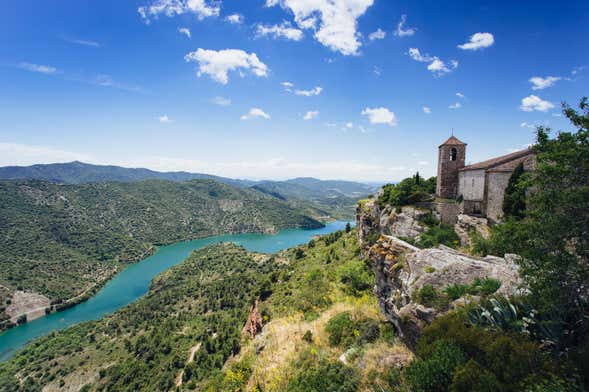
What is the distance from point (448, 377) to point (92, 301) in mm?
121425

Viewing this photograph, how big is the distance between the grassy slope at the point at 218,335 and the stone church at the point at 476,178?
35.3 ft

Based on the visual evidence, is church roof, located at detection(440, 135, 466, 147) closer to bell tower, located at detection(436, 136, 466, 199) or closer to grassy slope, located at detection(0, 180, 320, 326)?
bell tower, located at detection(436, 136, 466, 199)

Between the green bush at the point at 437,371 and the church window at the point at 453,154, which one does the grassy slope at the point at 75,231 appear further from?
the green bush at the point at 437,371

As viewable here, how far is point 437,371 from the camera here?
199 inches

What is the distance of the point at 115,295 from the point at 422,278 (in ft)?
387

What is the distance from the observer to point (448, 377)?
196 inches

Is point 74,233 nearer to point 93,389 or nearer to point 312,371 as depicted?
point 93,389

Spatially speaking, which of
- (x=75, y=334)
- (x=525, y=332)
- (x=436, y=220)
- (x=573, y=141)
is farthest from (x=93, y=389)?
(x=573, y=141)

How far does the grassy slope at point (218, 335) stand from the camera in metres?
11.5

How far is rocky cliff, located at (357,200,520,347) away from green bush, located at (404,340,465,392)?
2.44 metres

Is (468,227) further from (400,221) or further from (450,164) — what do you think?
(450,164)

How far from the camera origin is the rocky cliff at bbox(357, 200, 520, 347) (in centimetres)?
784

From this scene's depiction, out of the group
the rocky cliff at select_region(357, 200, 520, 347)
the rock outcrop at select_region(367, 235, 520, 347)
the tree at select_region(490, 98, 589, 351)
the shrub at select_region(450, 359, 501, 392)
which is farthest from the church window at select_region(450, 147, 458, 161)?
the shrub at select_region(450, 359, 501, 392)

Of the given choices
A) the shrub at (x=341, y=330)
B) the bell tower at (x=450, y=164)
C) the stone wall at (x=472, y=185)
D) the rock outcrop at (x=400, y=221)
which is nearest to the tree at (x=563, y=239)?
the shrub at (x=341, y=330)
